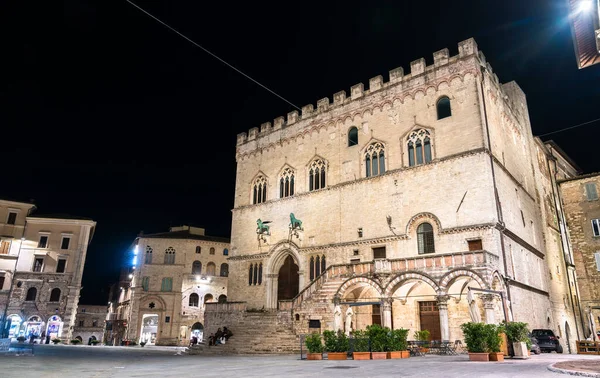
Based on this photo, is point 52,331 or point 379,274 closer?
point 379,274

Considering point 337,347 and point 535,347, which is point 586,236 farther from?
point 337,347

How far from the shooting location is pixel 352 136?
30281 millimetres

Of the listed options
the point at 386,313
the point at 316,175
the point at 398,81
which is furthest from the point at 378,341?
the point at 398,81

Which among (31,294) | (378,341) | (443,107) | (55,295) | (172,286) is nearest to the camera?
(378,341)

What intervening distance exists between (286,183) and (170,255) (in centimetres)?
2410

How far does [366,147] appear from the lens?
29000mm

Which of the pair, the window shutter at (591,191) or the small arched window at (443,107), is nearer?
the small arched window at (443,107)

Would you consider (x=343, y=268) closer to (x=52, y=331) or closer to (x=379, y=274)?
(x=379, y=274)

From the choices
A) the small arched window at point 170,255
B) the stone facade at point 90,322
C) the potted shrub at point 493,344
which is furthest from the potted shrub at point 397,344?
the stone facade at point 90,322

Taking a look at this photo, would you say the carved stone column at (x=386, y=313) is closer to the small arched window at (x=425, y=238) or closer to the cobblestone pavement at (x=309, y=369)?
the small arched window at (x=425, y=238)

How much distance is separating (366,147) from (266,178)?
9428 mm

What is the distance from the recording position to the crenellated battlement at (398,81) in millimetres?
26064

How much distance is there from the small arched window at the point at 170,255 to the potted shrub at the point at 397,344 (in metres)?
38.5

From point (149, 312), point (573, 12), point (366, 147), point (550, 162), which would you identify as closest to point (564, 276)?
point (550, 162)
